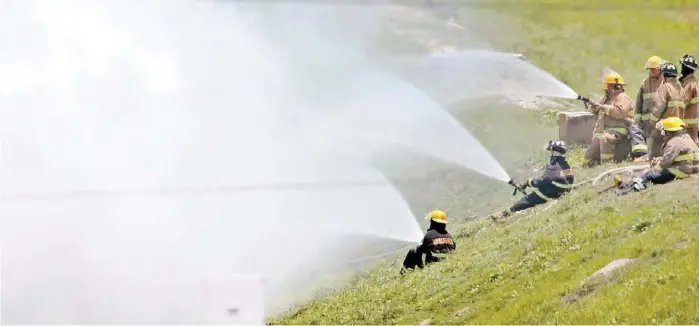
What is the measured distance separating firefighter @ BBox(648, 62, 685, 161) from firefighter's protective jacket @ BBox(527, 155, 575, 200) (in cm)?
166

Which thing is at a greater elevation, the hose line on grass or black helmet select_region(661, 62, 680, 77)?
black helmet select_region(661, 62, 680, 77)

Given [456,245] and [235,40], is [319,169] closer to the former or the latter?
[235,40]

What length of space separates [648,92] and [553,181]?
2.89 m

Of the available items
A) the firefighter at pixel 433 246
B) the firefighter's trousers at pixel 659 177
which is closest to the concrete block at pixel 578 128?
the firefighter's trousers at pixel 659 177

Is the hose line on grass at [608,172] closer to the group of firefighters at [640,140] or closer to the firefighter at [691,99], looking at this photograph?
the group of firefighters at [640,140]

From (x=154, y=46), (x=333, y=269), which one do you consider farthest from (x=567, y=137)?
(x=154, y=46)

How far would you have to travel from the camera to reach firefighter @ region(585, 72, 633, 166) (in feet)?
65.0

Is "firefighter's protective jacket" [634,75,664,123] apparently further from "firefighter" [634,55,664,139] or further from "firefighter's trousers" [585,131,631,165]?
"firefighter's trousers" [585,131,631,165]

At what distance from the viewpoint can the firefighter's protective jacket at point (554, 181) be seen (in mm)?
18172

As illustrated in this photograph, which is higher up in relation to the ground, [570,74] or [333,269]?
[570,74]

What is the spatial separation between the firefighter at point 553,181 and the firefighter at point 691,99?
2542 mm

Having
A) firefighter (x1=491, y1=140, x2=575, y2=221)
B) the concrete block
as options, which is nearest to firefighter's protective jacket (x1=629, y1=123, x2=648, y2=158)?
firefighter (x1=491, y1=140, x2=575, y2=221)

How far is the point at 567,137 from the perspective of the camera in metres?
25.3

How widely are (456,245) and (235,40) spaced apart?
12165 millimetres
